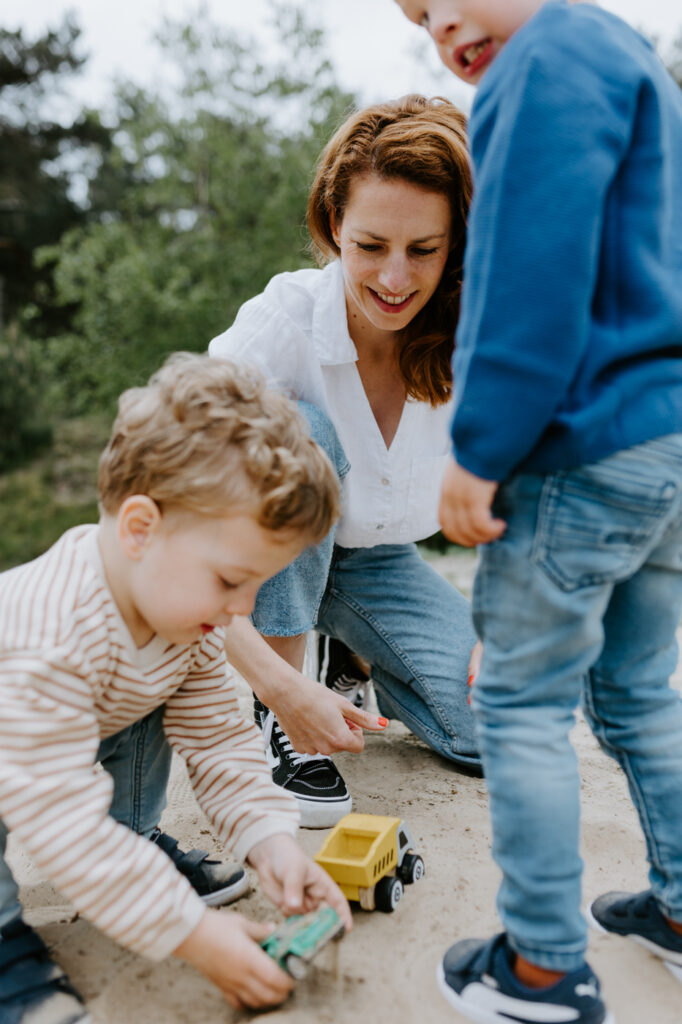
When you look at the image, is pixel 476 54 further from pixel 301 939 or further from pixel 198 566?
pixel 301 939

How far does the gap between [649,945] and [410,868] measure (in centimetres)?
A: 48

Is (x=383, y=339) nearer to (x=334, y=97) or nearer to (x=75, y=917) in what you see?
(x=75, y=917)

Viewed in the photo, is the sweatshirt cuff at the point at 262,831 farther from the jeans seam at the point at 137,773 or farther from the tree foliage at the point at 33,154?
the tree foliage at the point at 33,154

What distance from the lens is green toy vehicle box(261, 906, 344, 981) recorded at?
55.6 inches

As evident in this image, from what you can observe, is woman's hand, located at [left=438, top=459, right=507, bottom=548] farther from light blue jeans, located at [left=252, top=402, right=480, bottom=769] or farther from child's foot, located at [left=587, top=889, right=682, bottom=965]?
light blue jeans, located at [left=252, top=402, right=480, bottom=769]

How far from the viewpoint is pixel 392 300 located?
2.34 m

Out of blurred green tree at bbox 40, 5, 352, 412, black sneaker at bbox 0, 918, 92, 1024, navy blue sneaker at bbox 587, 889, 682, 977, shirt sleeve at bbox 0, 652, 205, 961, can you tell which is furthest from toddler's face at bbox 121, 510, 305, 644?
blurred green tree at bbox 40, 5, 352, 412

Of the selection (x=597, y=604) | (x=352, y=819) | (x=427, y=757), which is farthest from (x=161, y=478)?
(x=427, y=757)

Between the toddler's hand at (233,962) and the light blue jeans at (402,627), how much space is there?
1128mm

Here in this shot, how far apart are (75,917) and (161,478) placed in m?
0.91

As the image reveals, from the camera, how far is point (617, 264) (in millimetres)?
1315

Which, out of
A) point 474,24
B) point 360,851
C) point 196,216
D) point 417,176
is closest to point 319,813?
point 360,851

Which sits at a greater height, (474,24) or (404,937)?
(474,24)

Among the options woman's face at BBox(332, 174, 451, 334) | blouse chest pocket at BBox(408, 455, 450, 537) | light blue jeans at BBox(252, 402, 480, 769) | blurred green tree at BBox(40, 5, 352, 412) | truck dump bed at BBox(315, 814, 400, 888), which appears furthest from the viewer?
blurred green tree at BBox(40, 5, 352, 412)
